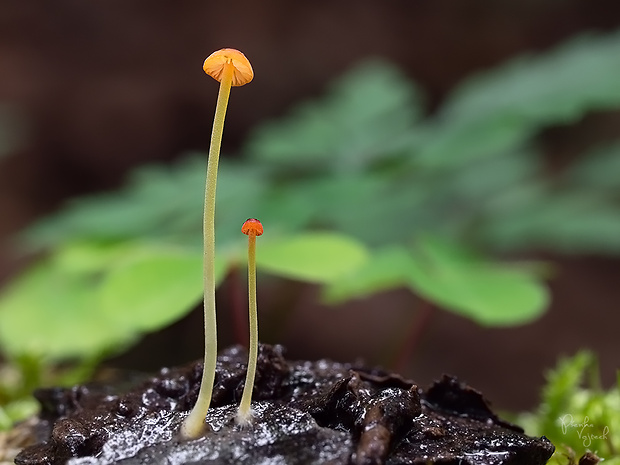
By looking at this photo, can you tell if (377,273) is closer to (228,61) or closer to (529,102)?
(529,102)

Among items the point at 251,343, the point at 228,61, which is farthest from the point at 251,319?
the point at 228,61

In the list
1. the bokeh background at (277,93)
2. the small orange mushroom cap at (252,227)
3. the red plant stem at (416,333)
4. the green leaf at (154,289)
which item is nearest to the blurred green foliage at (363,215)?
Answer: the green leaf at (154,289)

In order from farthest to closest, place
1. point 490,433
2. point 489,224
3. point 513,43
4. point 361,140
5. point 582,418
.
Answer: point 513,43, point 489,224, point 361,140, point 582,418, point 490,433

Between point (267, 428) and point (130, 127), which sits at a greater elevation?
point (130, 127)

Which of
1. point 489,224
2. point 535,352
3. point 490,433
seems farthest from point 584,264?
point 490,433

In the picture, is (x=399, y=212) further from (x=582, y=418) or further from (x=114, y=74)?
(x=114, y=74)

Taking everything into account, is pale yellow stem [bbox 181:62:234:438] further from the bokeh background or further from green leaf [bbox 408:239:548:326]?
the bokeh background

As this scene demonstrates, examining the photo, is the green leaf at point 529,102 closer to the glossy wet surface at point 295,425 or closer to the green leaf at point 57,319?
the glossy wet surface at point 295,425
